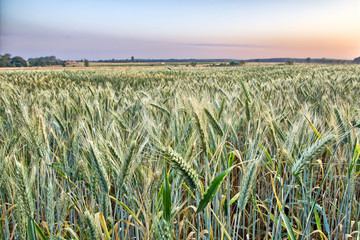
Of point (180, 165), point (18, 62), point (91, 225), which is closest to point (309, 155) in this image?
point (180, 165)

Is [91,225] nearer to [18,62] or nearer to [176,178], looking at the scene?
[176,178]

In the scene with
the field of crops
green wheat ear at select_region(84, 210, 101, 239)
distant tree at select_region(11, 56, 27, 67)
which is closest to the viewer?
green wheat ear at select_region(84, 210, 101, 239)

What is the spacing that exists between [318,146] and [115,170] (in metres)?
0.88

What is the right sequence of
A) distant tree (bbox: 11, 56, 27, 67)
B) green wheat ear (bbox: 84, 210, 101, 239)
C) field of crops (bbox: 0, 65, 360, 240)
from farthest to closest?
distant tree (bbox: 11, 56, 27, 67), field of crops (bbox: 0, 65, 360, 240), green wheat ear (bbox: 84, 210, 101, 239)

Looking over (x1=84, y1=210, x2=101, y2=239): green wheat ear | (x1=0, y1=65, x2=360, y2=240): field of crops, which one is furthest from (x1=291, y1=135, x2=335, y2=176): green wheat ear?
(x1=84, y1=210, x2=101, y2=239): green wheat ear

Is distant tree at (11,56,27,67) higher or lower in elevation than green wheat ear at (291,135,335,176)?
higher

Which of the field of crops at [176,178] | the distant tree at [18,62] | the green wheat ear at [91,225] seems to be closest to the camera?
the green wheat ear at [91,225]

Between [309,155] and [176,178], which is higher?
[309,155]

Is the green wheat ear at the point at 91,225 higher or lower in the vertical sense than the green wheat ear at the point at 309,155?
Answer: lower

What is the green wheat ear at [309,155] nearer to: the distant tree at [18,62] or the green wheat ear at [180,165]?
the green wheat ear at [180,165]

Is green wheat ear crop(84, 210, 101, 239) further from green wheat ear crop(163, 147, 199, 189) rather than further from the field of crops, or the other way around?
green wheat ear crop(163, 147, 199, 189)

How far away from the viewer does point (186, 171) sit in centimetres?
87

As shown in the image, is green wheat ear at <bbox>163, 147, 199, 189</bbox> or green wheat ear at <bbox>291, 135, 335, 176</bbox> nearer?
green wheat ear at <bbox>163, 147, 199, 189</bbox>

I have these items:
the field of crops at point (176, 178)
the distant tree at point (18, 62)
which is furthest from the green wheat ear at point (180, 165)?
the distant tree at point (18, 62)
